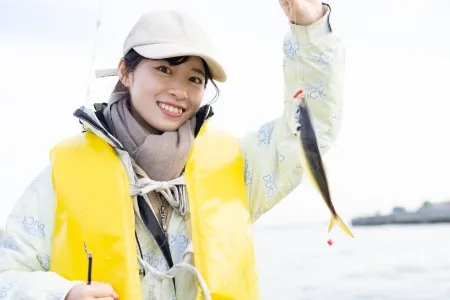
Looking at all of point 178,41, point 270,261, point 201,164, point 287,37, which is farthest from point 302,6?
point 270,261

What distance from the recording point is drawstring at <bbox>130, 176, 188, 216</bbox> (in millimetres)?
3120

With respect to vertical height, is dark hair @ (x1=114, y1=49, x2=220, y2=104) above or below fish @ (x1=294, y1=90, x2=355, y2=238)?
above

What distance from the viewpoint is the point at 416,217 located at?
5991 centimetres

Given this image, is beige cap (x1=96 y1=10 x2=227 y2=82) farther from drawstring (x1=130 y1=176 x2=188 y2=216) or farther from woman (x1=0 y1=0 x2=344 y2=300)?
drawstring (x1=130 y1=176 x2=188 y2=216)

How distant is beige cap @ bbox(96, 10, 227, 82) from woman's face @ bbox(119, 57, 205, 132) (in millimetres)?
71

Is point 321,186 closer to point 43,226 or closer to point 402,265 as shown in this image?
point 43,226

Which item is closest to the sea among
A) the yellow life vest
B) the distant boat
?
the yellow life vest

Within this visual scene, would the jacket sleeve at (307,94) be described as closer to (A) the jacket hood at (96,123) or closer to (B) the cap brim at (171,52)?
(B) the cap brim at (171,52)

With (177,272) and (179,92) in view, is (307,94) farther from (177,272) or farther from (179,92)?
(177,272)

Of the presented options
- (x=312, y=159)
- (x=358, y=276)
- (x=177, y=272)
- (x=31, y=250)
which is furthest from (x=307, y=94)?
(x=358, y=276)

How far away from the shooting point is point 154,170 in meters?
3.19

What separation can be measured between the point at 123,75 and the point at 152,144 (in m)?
0.46

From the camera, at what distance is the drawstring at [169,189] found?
3.12 meters

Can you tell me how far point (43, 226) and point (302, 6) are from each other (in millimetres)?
1498
